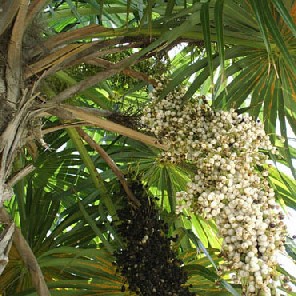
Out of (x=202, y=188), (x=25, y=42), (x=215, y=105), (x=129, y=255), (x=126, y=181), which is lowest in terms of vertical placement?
(x=129, y=255)

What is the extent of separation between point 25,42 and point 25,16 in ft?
0.52

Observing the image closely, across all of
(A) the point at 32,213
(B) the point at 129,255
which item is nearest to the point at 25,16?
(B) the point at 129,255

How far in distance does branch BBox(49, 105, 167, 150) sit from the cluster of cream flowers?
0.08 metres


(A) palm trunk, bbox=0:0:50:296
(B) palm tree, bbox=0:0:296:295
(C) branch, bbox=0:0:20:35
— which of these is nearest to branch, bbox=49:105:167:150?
(B) palm tree, bbox=0:0:296:295

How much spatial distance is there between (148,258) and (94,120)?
0.53 m

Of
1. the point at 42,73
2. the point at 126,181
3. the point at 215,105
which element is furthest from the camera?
the point at 126,181

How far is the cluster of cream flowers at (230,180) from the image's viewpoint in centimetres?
169

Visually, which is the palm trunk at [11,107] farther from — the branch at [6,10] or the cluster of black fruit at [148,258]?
the cluster of black fruit at [148,258]

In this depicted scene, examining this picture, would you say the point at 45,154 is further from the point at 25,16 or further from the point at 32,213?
the point at 25,16

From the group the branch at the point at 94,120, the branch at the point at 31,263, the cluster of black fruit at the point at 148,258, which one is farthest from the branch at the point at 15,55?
the cluster of black fruit at the point at 148,258

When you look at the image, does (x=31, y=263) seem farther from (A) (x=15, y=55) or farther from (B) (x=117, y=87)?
(B) (x=117, y=87)

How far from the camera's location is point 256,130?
200 cm

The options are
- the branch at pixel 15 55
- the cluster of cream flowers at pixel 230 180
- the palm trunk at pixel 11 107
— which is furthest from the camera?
the branch at pixel 15 55

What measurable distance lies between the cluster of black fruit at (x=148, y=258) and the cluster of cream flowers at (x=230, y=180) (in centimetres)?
25
